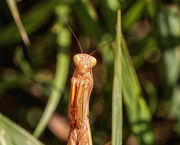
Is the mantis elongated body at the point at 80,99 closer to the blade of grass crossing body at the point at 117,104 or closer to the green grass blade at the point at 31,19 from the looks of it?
the blade of grass crossing body at the point at 117,104

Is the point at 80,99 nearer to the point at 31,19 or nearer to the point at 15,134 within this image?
the point at 15,134

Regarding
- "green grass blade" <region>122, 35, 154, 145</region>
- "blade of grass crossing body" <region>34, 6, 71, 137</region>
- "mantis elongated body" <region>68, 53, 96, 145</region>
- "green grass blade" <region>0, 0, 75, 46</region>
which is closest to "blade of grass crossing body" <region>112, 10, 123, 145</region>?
"mantis elongated body" <region>68, 53, 96, 145</region>

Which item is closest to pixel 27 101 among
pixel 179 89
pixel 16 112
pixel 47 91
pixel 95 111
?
pixel 16 112

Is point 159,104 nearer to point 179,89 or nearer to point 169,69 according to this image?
point 179,89

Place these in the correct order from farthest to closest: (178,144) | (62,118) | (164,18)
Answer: (62,118)
(178,144)
(164,18)

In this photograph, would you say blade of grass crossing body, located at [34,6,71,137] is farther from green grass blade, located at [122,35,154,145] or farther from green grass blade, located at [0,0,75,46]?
green grass blade, located at [122,35,154,145]

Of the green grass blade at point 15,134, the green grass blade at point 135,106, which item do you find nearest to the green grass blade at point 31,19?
the green grass blade at point 135,106

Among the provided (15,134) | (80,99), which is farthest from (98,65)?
(15,134)
